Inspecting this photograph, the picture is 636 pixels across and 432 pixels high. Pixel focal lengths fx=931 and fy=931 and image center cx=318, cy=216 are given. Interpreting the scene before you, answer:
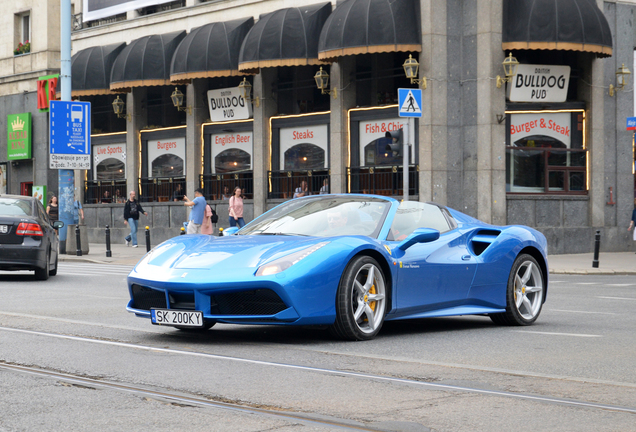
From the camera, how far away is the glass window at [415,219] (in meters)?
8.53

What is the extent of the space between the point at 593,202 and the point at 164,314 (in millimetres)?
20527

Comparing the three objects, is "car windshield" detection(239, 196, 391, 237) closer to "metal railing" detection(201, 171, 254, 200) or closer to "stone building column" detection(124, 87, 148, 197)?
"metal railing" detection(201, 171, 254, 200)

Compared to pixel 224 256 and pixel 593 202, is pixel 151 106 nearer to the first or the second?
pixel 593 202

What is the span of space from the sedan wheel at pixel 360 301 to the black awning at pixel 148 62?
2342 centimetres

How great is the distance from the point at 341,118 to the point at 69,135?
763 centimetres

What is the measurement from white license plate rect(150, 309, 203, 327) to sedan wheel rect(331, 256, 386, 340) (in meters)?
1.13

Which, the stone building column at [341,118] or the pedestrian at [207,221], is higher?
the stone building column at [341,118]

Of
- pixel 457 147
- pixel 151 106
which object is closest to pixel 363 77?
pixel 457 147

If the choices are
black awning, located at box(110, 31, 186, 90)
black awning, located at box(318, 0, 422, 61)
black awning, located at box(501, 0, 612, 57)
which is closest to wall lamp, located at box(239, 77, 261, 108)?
black awning, located at box(110, 31, 186, 90)

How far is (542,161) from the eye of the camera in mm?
25766

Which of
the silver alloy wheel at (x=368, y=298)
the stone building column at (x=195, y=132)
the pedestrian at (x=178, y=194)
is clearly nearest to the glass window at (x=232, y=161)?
the stone building column at (x=195, y=132)

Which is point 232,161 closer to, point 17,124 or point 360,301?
point 17,124

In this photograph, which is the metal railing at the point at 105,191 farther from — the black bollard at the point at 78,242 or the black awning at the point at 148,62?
the black bollard at the point at 78,242

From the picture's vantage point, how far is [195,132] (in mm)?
31266
